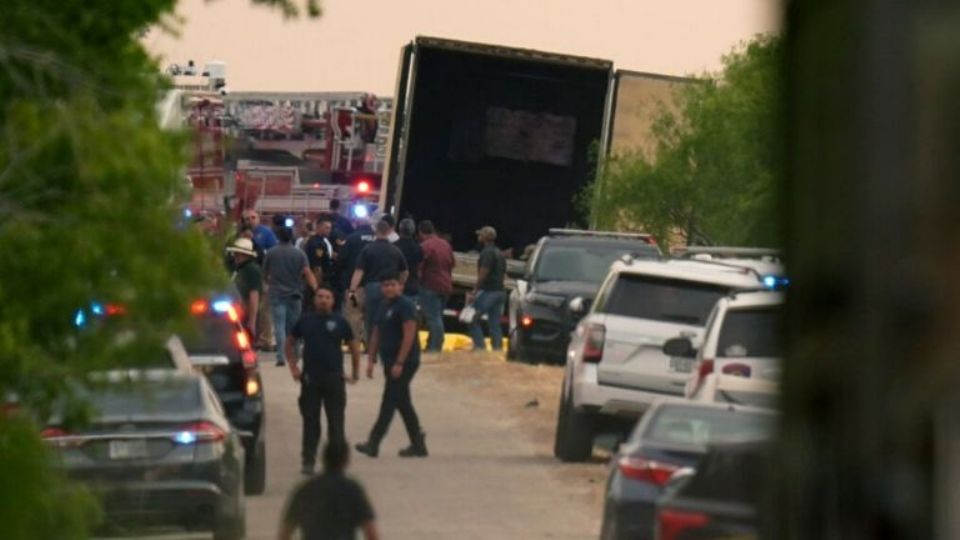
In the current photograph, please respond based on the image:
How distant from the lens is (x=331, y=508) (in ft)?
36.8

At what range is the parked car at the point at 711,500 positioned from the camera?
363cm

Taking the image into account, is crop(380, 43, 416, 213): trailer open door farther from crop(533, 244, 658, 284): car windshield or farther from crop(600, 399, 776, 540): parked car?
crop(600, 399, 776, 540): parked car

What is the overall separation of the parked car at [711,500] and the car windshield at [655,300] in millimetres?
6198

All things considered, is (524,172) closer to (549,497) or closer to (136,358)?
(549,497)

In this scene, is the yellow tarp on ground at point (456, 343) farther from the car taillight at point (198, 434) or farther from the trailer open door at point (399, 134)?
the car taillight at point (198, 434)

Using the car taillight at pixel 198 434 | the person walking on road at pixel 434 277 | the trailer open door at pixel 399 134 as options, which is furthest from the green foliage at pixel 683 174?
the car taillight at pixel 198 434

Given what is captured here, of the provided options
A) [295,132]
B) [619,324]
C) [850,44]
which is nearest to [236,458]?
[619,324]

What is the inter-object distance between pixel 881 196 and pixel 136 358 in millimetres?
8431

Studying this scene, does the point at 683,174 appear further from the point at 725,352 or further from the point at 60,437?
the point at 60,437

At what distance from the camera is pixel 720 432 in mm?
9922

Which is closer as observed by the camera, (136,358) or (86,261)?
(86,261)

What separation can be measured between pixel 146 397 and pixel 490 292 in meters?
17.1

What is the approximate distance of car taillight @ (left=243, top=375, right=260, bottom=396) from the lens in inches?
647

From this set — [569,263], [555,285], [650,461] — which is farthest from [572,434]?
[569,263]
